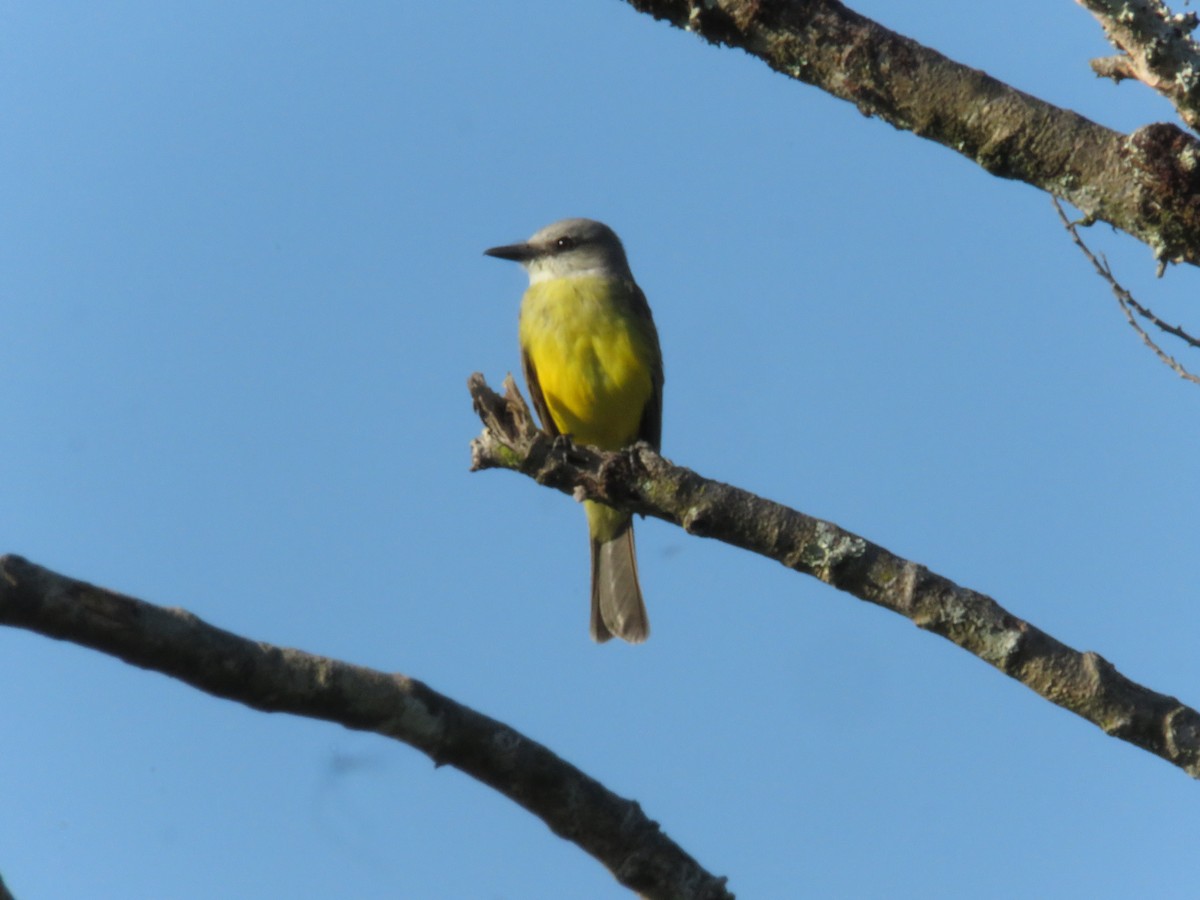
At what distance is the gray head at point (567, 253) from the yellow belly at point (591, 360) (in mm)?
438

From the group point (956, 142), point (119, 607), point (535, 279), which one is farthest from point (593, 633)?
point (119, 607)

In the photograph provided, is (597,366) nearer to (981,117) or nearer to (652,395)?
(652,395)

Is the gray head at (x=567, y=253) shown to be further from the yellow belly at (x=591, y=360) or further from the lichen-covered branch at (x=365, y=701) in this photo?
the lichen-covered branch at (x=365, y=701)

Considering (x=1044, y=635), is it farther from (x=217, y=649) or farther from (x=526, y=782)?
(x=217, y=649)

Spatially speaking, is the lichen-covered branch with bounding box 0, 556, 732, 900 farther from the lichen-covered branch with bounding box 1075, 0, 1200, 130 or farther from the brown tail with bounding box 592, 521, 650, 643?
the brown tail with bounding box 592, 521, 650, 643

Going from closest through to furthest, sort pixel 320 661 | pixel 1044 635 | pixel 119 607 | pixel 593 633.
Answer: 1. pixel 119 607
2. pixel 320 661
3. pixel 1044 635
4. pixel 593 633

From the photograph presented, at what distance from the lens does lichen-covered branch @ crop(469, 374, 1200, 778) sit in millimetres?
3451

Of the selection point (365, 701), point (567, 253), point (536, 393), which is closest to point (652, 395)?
point (536, 393)

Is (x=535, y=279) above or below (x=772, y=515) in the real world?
above

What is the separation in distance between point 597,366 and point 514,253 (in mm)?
1303

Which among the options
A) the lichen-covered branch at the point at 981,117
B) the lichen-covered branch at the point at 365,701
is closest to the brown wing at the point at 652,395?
the lichen-covered branch at the point at 981,117

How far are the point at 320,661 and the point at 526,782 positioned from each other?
2.09 feet

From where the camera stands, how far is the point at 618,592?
8.44m

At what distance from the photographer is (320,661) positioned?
3.01 metres
